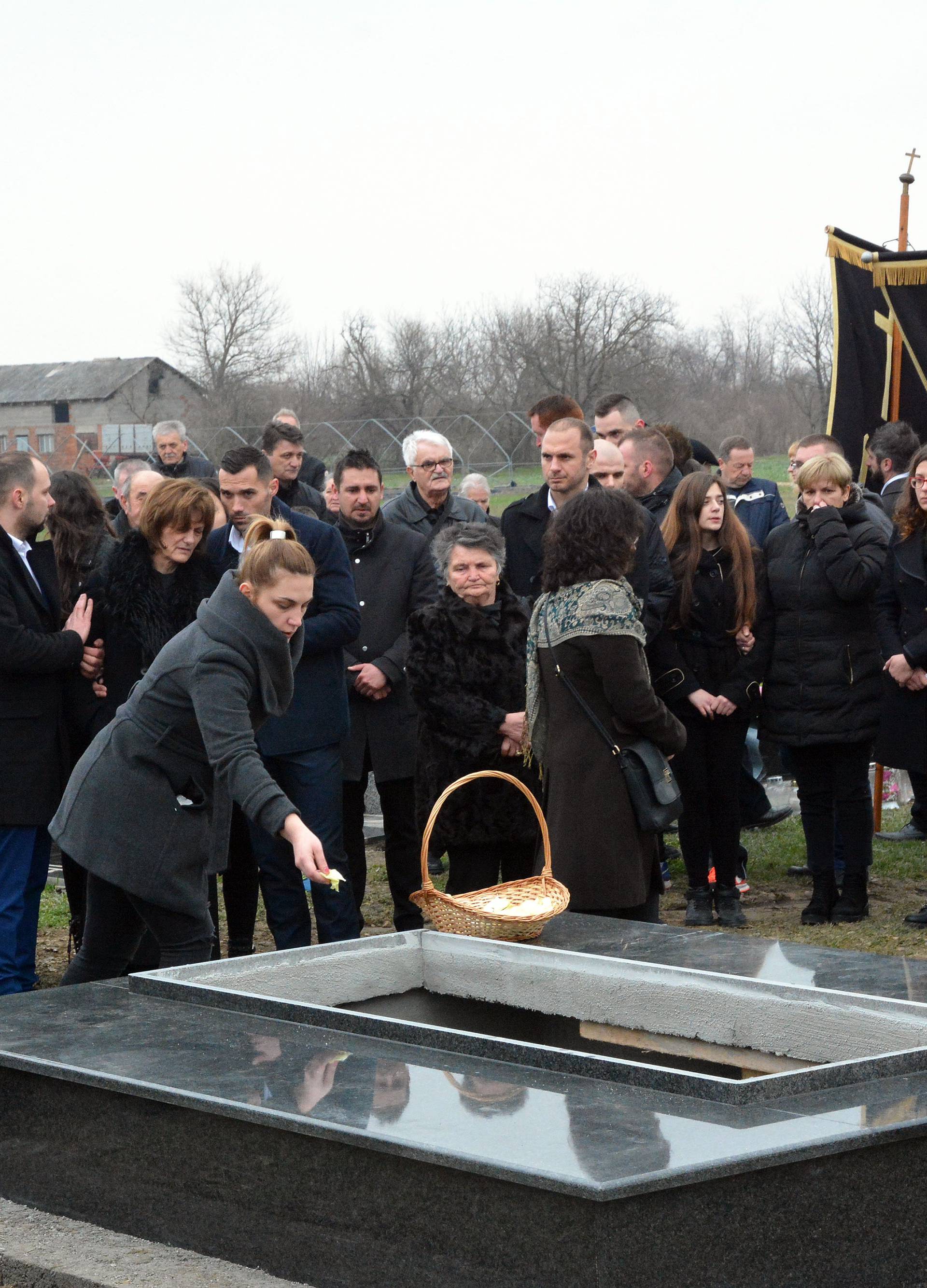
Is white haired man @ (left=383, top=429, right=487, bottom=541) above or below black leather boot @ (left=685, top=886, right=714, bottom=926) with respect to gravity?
above

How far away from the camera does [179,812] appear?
4297 mm

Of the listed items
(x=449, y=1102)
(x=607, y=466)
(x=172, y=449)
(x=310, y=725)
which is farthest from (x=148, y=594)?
(x=172, y=449)

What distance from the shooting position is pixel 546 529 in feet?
20.3

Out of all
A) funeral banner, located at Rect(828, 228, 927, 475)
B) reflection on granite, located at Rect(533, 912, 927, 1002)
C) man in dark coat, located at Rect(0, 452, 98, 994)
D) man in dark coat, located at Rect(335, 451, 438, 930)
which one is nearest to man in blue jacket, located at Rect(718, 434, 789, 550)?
funeral banner, located at Rect(828, 228, 927, 475)

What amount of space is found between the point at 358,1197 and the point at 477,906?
5.36ft

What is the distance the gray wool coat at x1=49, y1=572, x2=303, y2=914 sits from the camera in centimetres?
416

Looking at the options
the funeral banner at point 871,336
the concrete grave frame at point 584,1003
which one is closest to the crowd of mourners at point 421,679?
the concrete grave frame at point 584,1003

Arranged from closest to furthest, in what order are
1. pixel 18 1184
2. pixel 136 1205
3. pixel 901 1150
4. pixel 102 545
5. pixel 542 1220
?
pixel 542 1220, pixel 901 1150, pixel 136 1205, pixel 18 1184, pixel 102 545

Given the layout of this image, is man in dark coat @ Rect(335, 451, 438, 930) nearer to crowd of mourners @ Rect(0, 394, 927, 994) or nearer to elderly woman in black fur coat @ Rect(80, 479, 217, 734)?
crowd of mourners @ Rect(0, 394, 927, 994)

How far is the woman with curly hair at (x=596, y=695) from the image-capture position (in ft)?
16.8

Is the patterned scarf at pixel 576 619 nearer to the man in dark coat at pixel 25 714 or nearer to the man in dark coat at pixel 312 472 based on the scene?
the man in dark coat at pixel 25 714

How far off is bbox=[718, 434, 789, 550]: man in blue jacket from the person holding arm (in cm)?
195

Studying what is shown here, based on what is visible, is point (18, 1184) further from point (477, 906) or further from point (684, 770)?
point (684, 770)

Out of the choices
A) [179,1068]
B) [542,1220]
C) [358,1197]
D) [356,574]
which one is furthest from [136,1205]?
[356,574]
